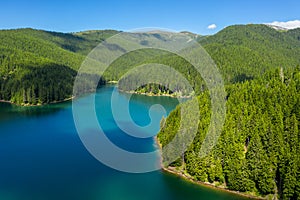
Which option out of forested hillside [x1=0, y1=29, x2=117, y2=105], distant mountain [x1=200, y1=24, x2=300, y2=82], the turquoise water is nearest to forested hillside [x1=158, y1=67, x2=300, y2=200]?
the turquoise water

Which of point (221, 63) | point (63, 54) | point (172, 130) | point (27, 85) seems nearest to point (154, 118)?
point (172, 130)

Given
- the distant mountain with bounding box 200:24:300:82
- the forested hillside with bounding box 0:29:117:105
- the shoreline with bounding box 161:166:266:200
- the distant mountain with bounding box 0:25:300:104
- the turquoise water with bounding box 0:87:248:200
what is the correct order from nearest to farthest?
the shoreline with bounding box 161:166:266:200 → the turquoise water with bounding box 0:87:248:200 → the forested hillside with bounding box 0:29:117:105 → the distant mountain with bounding box 0:25:300:104 → the distant mountain with bounding box 200:24:300:82

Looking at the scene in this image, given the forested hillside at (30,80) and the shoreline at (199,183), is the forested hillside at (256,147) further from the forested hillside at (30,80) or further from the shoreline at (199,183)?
the forested hillside at (30,80)

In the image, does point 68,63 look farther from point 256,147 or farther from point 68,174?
point 256,147

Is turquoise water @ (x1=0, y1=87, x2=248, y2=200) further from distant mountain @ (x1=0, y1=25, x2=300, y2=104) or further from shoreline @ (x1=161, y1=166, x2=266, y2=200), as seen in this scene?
distant mountain @ (x1=0, y1=25, x2=300, y2=104)

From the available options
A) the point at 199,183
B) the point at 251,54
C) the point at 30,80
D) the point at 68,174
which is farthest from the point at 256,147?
the point at 251,54

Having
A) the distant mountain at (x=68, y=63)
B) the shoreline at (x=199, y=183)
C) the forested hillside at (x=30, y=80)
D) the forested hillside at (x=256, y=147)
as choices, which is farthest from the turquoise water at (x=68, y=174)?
the distant mountain at (x=68, y=63)
